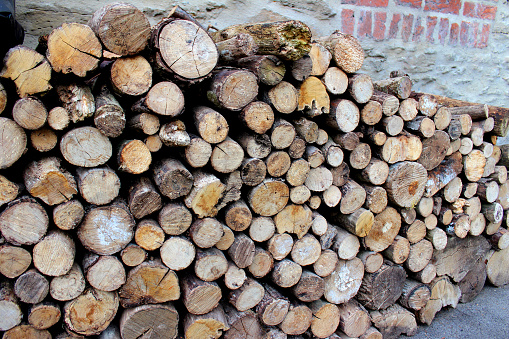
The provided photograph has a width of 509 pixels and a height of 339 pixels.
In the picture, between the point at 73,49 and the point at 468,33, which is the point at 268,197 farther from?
the point at 468,33

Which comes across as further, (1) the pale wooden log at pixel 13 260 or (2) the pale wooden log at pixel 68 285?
(2) the pale wooden log at pixel 68 285

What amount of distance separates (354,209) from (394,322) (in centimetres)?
99

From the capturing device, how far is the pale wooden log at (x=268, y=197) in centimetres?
210

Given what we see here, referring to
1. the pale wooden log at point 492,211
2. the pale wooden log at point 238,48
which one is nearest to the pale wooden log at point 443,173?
the pale wooden log at point 492,211

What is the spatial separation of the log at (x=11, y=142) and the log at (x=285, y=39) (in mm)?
1290

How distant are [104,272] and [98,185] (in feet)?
1.48

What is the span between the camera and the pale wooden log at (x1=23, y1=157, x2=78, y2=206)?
5.37ft

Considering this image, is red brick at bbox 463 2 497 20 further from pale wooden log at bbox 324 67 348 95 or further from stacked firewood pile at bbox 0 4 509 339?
pale wooden log at bbox 324 67 348 95

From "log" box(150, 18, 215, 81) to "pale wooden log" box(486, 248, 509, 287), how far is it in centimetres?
324

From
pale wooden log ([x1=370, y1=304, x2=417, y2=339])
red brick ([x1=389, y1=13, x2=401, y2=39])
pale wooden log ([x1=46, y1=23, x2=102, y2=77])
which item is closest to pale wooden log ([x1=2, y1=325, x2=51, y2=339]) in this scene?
pale wooden log ([x1=46, y1=23, x2=102, y2=77])

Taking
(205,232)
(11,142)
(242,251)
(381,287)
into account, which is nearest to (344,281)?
(381,287)

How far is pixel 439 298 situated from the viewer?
2941 millimetres

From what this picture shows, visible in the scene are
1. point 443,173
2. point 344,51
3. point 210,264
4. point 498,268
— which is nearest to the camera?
point 210,264

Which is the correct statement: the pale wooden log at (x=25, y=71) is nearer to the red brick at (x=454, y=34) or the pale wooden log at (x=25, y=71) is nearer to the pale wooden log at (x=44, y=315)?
the pale wooden log at (x=44, y=315)
